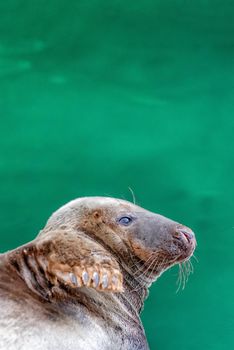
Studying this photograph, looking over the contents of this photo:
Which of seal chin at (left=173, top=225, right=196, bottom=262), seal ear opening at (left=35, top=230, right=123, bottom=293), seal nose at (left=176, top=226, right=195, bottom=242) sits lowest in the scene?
seal ear opening at (left=35, top=230, right=123, bottom=293)

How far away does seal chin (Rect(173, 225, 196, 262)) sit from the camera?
2.04 m

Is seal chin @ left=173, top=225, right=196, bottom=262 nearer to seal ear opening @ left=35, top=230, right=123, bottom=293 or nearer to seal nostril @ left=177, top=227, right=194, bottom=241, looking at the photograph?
seal nostril @ left=177, top=227, right=194, bottom=241

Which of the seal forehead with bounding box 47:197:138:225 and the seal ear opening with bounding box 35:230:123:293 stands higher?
the seal forehead with bounding box 47:197:138:225

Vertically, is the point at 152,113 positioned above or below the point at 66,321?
above

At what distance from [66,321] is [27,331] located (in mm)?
153

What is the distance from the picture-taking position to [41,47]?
4.62 m

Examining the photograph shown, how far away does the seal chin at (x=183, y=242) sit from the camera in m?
2.04

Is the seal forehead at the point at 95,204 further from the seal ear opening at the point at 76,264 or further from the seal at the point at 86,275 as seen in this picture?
the seal ear opening at the point at 76,264

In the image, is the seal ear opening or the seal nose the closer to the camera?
the seal ear opening

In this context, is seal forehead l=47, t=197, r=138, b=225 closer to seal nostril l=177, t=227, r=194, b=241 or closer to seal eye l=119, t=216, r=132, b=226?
seal eye l=119, t=216, r=132, b=226

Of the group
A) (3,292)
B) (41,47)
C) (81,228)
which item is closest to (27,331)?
(3,292)

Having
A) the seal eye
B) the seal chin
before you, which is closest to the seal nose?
the seal chin

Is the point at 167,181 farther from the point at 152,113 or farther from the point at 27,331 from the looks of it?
the point at 27,331

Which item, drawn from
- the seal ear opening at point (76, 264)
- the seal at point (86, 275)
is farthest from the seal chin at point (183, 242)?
the seal ear opening at point (76, 264)
